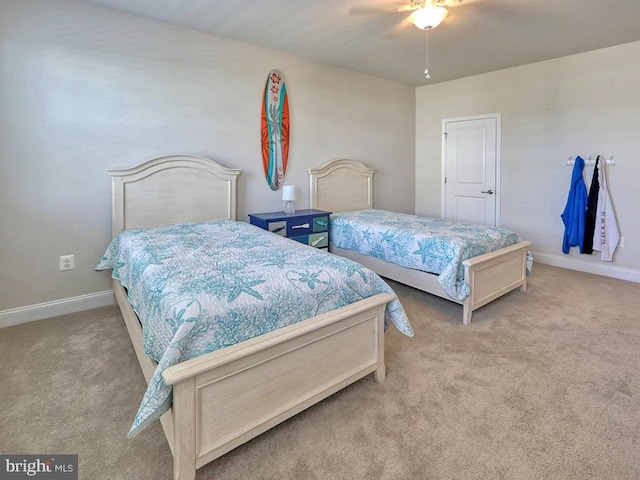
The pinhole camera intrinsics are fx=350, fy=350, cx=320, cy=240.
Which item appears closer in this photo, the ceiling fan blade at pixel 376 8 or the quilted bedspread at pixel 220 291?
the quilted bedspread at pixel 220 291

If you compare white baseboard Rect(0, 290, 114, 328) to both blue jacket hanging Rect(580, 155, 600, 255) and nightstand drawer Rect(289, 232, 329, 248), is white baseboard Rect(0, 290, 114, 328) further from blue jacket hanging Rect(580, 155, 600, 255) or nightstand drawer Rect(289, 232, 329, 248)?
blue jacket hanging Rect(580, 155, 600, 255)

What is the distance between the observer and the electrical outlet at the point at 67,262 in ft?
9.36

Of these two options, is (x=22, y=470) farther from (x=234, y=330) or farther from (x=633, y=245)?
(x=633, y=245)

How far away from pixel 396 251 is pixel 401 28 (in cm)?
202

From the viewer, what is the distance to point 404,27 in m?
3.14

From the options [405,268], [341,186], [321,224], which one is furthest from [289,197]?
[405,268]

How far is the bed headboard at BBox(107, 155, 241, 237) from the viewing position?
9.75ft

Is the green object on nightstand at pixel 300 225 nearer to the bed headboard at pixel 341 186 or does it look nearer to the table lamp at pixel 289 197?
the table lamp at pixel 289 197

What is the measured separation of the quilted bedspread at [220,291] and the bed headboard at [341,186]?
1.94m

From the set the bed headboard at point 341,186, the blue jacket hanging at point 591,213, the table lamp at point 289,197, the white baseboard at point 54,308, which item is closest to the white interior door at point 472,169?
the blue jacket hanging at point 591,213

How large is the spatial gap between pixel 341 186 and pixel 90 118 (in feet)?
9.01

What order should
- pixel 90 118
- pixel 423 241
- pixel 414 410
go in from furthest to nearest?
1. pixel 423 241
2. pixel 90 118
3. pixel 414 410

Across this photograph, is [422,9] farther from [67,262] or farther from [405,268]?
[67,262]

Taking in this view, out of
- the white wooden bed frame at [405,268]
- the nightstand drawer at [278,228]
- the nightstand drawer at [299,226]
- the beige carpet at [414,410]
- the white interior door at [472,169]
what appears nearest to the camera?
the beige carpet at [414,410]
